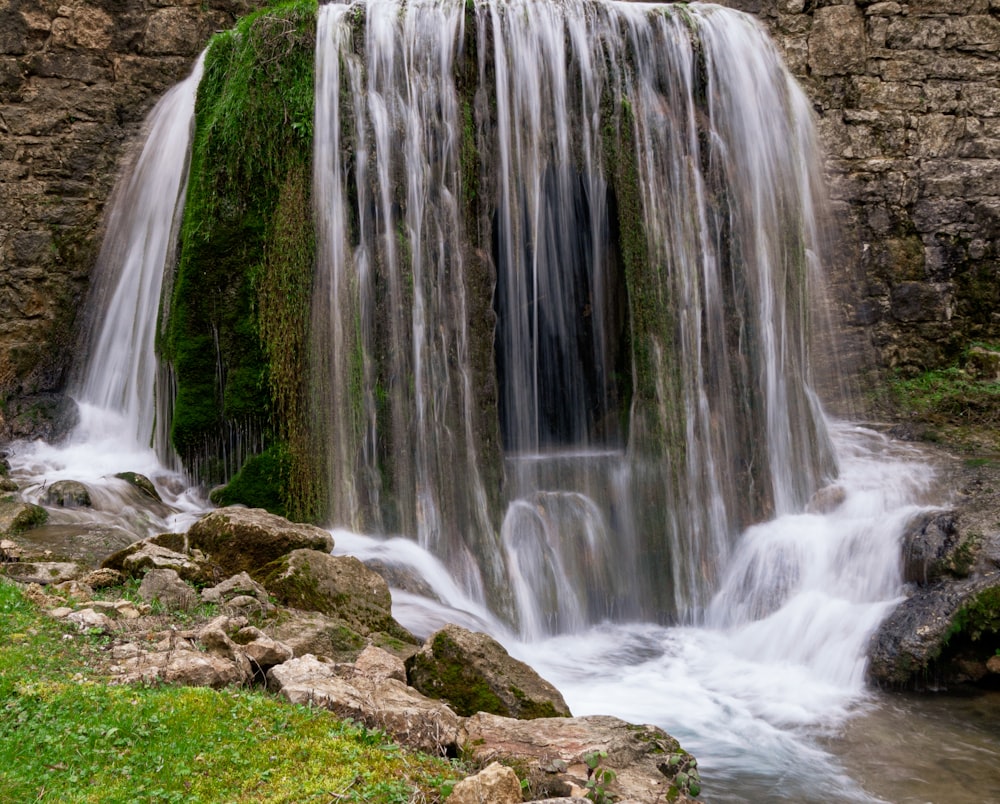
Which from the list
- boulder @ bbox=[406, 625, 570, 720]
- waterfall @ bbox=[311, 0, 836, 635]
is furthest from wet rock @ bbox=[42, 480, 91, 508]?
boulder @ bbox=[406, 625, 570, 720]

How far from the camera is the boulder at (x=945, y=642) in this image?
759 centimetres

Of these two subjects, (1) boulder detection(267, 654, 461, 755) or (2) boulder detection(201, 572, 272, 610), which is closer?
(1) boulder detection(267, 654, 461, 755)

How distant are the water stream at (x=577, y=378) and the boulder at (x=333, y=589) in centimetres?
84

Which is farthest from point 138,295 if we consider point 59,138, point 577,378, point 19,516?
point 577,378

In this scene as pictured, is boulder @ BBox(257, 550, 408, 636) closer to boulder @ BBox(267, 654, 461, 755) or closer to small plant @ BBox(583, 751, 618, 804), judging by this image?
boulder @ BBox(267, 654, 461, 755)

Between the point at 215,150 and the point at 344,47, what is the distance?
1.80m

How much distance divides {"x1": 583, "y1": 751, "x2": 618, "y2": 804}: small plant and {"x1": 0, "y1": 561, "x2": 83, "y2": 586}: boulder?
11.4ft

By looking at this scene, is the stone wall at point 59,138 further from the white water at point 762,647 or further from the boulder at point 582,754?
the boulder at point 582,754

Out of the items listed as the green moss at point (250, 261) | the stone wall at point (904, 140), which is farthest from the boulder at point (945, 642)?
the stone wall at point (904, 140)

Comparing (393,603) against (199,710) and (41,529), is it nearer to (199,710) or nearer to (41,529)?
(41,529)

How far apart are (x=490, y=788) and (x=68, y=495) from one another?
638cm

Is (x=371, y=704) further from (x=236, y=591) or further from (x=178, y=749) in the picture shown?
(x=236, y=591)

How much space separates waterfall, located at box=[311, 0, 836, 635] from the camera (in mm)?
9586

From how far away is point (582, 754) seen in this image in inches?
178
